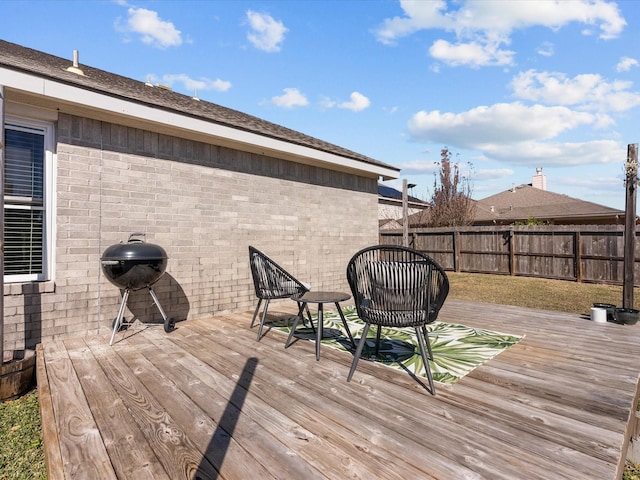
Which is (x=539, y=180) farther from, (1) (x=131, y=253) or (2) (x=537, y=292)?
(1) (x=131, y=253)

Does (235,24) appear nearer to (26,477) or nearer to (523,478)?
(26,477)

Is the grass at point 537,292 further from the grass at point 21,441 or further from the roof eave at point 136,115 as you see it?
the grass at point 21,441

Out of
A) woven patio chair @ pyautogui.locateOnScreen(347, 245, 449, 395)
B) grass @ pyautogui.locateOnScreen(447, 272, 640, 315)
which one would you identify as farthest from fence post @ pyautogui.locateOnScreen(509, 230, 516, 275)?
woven patio chair @ pyautogui.locateOnScreen(347, 245, 449, 395)

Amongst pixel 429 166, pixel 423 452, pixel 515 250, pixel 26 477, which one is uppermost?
pixel 429 166

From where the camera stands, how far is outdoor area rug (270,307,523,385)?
9.59 feet

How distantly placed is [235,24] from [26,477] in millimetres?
8899

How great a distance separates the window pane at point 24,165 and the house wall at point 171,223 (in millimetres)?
241

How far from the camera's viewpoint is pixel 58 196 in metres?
3.84

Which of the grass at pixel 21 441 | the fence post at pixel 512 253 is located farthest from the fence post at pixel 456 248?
the grass at pixel 21 441

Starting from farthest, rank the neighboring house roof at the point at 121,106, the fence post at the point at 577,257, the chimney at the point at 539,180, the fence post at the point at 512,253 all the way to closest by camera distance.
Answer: the chimney at the point at 539,180 < the fence post at the point at 512,253 < the fence post at the point at 577,257 < the neighboring house roof at the point at 121,106

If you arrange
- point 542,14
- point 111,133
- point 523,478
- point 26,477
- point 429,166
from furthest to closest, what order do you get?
point 429,166 → point 542,14 → point 111,133 → point 26,477 → point 523,478

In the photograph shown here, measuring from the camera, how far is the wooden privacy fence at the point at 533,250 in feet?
28.7

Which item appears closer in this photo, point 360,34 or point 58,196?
point 58,196

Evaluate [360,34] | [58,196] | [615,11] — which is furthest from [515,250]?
[58,196]
